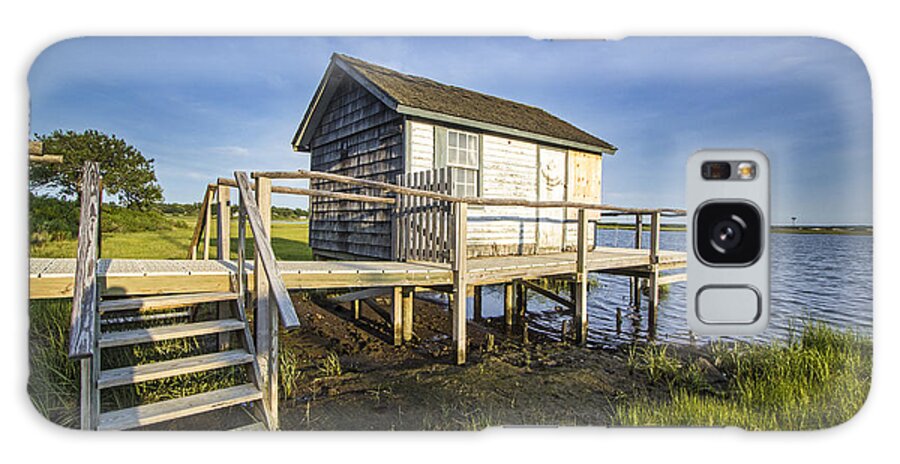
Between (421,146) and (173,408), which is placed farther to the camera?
(421,146)

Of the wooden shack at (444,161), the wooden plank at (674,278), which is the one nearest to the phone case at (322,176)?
the wooden plank at (674,278)

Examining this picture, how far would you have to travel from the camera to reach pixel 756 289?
2.38 m

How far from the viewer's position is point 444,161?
709cm

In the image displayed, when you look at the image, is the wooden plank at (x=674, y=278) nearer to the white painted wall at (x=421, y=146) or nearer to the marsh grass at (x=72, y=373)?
the marsh grass at (x=72, y=373)

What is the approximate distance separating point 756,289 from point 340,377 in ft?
9.32

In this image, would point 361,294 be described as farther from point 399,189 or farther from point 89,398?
point 89,398

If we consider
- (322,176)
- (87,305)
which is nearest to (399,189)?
(322,176)

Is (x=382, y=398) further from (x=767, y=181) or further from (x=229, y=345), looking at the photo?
(x=767, y=181)

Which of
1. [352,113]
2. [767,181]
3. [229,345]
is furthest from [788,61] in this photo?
[352,113]

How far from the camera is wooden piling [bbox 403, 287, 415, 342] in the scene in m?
6.39

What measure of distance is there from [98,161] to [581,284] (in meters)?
5.86

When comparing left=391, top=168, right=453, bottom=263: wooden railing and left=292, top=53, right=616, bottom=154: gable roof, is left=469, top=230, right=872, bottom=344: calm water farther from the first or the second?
left=391, top=168, right=453, bottom=263: wooden railing

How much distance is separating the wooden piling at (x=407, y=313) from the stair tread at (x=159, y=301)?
3.07m

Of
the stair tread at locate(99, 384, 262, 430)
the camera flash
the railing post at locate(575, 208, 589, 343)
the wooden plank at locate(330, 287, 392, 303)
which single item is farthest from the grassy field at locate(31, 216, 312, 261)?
the railing post at locate(575, 208, 589, 343)
